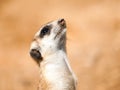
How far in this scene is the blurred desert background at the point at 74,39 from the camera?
7.88m

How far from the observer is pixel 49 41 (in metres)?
4.14

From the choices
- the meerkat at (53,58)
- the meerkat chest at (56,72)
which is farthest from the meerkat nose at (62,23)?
the meerkat chest at (56,72)

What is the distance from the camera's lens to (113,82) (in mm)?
7660

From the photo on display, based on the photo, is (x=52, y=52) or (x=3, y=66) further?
(x=3, y=66)

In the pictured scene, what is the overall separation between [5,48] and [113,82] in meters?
2.11

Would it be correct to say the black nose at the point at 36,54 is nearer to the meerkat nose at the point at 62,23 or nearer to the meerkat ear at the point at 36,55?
the meerkat ear at the point at 36,55

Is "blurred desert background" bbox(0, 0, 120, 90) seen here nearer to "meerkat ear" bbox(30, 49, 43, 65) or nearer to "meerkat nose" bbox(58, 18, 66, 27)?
"meerkat nose" bbox(58, 18, 66, 27)

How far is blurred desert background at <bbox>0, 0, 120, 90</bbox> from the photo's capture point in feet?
25.8

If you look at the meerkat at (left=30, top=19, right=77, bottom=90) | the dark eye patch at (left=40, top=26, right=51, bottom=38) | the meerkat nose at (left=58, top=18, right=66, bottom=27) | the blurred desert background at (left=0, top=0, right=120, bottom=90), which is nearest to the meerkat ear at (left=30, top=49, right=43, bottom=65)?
the meerkat at (left=30, top=19, right=77, bottom=90)

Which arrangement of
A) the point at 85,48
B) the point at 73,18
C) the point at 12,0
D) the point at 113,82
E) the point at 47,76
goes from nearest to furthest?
the point at 47,76 < the point at 113,82 < the point at 85,48 < the point at 73,18 < the point at 12,0

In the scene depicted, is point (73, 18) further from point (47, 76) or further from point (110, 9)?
point (47, 76)

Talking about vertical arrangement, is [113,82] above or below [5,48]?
below

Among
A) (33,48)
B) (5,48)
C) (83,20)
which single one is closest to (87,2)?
(83,20)

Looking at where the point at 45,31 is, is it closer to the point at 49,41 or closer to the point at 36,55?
the point at 49,41
